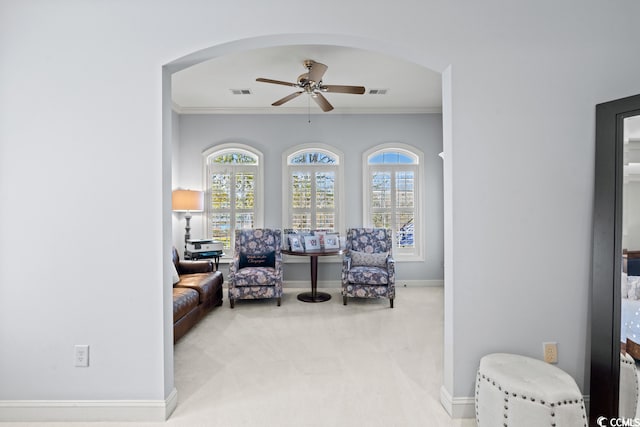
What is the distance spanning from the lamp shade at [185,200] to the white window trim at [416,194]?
98.2 inches

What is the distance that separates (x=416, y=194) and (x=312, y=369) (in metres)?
3.63

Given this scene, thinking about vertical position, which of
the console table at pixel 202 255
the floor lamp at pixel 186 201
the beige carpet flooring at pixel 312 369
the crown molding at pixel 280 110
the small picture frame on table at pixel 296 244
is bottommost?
the beige carpet flooring at pixel 312 369

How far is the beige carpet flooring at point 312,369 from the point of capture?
2.13 m

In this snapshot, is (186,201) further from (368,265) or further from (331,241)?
(368,265)

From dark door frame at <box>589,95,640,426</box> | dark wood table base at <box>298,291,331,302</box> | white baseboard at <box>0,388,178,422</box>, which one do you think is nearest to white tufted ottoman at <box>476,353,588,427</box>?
dark door frame at <box>589,95,640,426</box>

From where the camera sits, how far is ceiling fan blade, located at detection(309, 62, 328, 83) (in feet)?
10.6

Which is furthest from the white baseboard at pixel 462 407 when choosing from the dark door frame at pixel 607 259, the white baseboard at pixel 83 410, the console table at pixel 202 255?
the console table at pixel 202 255

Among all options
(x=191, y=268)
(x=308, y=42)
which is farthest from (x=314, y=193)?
(x=308, y=42)

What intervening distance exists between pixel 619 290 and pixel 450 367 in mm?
993

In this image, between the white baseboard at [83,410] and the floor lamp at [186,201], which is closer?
the white baseboard at [83,410]

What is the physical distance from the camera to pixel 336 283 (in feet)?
18.0

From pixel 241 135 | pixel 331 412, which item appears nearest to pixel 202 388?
pixel 331 412

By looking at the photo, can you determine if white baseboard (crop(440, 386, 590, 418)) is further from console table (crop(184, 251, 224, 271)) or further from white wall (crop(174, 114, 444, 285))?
console table (crop(184, 251, 224, 271))

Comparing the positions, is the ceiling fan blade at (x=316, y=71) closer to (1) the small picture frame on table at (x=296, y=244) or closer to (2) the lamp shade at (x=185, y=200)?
(1) the small picture frame on table at (x=296, y=244)
